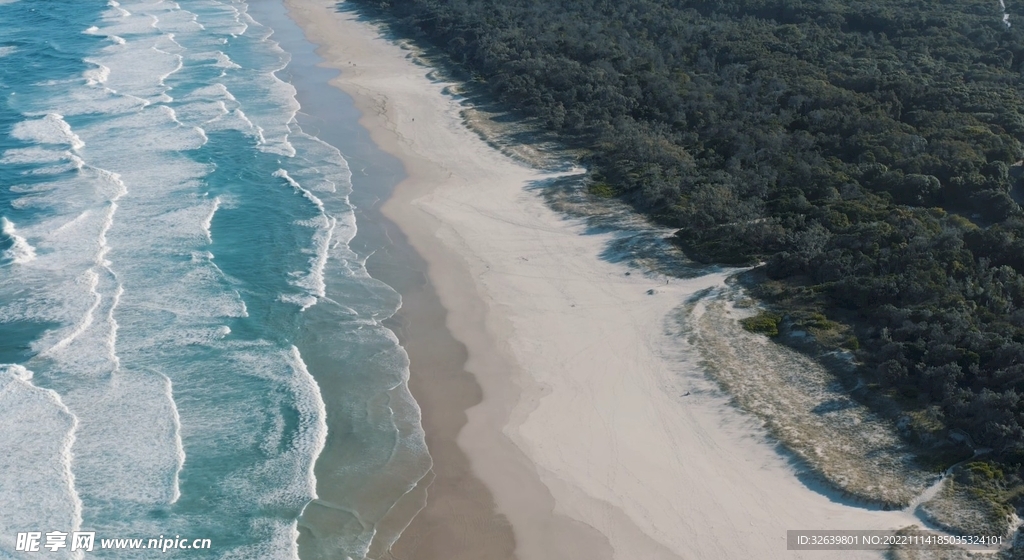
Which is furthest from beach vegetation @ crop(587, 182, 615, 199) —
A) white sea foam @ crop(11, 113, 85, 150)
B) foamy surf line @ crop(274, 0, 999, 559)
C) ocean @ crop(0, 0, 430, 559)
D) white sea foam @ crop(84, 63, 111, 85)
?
white sea foam @ crop(84, 63, 111, 85)

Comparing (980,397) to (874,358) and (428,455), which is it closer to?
(874,358)

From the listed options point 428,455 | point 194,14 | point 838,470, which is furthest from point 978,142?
point 194,14

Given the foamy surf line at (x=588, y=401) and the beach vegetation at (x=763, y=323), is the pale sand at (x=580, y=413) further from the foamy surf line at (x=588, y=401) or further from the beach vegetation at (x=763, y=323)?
the beach vegetation at (x=763, y=323)

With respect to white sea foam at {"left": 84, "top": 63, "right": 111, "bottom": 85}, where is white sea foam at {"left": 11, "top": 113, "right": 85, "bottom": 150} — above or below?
below

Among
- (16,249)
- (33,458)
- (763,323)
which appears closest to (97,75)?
(16,249)

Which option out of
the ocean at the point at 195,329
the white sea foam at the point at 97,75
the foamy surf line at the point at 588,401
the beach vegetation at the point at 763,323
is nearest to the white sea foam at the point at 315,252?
the ocean at the point at 195,329

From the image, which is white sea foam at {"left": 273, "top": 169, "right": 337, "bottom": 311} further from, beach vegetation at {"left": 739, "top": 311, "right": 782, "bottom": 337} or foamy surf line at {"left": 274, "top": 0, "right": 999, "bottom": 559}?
beach vegetation at {"left": 739, "top": 311, "right": 782, "bottom": 337}
